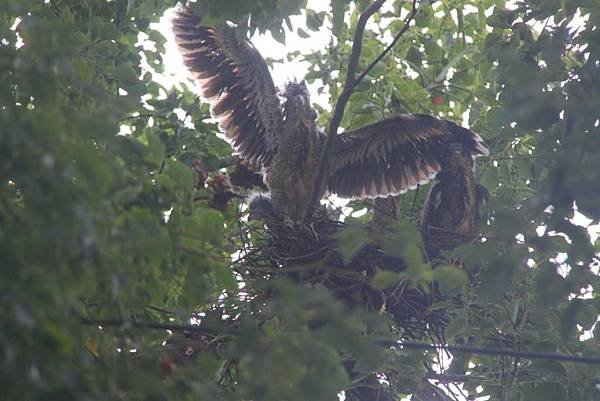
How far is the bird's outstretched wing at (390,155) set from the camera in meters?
5.03

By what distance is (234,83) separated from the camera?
5441 millimetres

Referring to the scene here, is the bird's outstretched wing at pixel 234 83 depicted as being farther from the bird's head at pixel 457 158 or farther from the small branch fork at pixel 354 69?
the small branch fork at pixel 354 69

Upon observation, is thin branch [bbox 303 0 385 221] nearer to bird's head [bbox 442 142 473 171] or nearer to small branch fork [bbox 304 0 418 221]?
small branch fork [bbox 304 0 418 221]

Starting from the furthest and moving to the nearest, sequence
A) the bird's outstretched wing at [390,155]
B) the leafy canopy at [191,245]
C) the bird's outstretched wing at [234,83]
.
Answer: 1. the bird's outstretched wing at [234,83]
2. the bird's outstretched wing at [390,155]
3. the leafy canopy at [191,245]

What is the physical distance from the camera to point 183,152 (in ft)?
13.2

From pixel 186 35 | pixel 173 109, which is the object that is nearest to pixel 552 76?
pixel 173 109

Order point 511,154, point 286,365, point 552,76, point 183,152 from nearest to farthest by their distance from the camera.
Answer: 1. point 286,365
2. point 552,76
3. point 183,152
4. point 511,154

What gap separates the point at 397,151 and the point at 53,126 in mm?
3894

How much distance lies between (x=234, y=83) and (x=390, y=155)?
3.64 ft

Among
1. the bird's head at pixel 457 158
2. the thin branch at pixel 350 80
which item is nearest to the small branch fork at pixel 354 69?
the thin branch at pixel 350 80

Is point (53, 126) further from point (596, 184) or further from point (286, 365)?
point (596, 184)

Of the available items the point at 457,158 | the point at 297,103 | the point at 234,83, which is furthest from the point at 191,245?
the point at 234,83

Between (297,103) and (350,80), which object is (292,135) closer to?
(297,103)

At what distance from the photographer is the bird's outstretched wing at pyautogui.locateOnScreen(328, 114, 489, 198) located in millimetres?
5027
